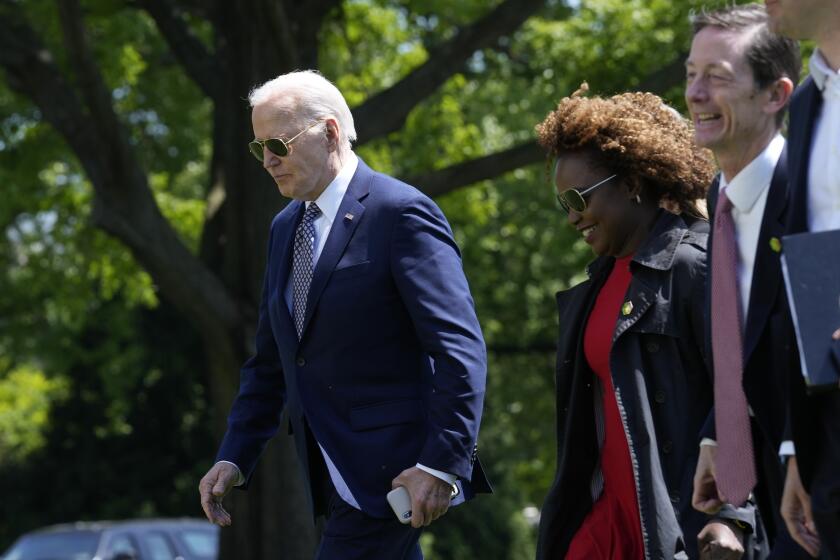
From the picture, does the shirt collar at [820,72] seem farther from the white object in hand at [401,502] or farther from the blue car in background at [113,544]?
the blue car in background at [113,544]

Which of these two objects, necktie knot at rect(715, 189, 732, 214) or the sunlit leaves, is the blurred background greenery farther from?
necktie knot at rect(715, 189, 732, 214)

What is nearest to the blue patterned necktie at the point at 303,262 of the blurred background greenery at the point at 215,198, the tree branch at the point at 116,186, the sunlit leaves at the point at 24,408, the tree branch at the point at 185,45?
the blurred background greenery at the point at 215,198

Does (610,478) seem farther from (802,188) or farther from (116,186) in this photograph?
(116,186)

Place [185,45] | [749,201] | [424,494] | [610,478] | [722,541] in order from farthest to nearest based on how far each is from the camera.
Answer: [185,45], [610,478], [424,494], [722,541], [749,201]

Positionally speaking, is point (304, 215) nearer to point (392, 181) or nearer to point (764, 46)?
point (392, 181)

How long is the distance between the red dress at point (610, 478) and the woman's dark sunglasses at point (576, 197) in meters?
0.23

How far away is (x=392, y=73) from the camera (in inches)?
770

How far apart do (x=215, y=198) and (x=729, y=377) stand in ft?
37.8

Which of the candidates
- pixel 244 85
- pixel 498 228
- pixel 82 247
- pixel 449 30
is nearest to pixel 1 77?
pixel 82 247

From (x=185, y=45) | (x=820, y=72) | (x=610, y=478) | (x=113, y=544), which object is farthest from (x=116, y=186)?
(x=820, y=72)

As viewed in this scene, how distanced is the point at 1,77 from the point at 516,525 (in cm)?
1779

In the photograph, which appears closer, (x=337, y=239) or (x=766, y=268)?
(x=766, y=268)

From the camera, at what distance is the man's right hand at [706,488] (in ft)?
12.2

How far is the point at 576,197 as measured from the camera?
16.4ft
